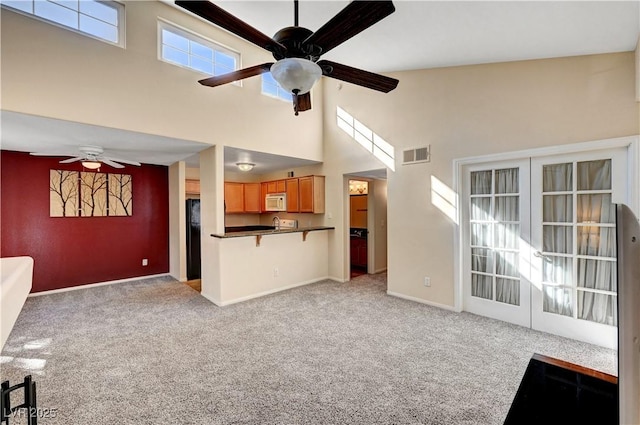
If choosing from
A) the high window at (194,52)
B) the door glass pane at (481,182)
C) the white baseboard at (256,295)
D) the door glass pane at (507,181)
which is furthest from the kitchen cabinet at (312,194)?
the door glass pane at (507,181)

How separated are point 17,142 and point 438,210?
5.94m

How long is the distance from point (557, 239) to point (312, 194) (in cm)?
374

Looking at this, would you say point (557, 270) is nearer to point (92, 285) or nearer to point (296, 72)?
point (296, 72)

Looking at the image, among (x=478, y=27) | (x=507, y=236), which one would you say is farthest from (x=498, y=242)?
(x=478, y=27)

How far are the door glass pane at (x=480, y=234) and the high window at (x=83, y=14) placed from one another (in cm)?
494

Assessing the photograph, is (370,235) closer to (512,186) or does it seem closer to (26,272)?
(512,186)

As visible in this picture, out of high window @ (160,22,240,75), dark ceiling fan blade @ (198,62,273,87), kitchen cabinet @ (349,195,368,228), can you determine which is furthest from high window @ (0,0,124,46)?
kitchen cabinet @ (349,195,368,228)

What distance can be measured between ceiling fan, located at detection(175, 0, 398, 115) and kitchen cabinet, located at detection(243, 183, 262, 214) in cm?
492

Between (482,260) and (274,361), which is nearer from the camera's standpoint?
(274,361)

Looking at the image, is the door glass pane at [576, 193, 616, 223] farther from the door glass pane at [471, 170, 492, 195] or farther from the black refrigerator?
the black refrigerator

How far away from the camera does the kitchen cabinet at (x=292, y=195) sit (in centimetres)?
601

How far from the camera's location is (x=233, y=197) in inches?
273

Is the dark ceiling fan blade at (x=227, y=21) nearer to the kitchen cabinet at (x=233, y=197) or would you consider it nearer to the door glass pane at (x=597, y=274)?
the door glass pane at (x=597, y=274)

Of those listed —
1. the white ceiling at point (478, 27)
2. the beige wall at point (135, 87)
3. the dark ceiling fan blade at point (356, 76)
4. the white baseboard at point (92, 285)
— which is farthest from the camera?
the white baseboard at point (92, 285)
